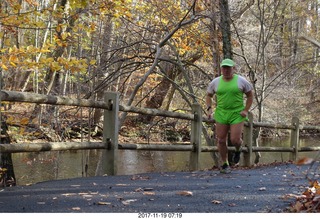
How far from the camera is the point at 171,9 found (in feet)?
36.9

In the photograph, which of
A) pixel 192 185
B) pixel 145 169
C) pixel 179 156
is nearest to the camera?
pixel 192 185

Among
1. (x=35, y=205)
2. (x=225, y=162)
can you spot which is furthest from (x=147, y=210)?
(x=225, y=162)

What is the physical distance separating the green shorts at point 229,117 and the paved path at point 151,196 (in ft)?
3.00

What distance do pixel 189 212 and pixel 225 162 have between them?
315 cm

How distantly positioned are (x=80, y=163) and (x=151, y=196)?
30.1 feet

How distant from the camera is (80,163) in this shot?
13.0 metres

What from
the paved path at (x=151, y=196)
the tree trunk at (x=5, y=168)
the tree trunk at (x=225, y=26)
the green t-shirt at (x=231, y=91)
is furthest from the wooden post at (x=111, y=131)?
the tree trunk at (x=225, y=26)

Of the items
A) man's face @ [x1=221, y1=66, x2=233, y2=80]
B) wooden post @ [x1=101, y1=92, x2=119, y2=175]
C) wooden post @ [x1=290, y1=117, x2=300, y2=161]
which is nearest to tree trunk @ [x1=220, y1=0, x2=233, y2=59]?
wooden post @ [x1=290, y1=117, x2=300, y2=161]

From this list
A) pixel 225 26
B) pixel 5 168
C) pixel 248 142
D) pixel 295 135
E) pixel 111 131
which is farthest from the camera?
pixel 295 135

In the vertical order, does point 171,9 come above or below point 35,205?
above

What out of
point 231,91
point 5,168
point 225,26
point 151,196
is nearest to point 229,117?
point 231,91

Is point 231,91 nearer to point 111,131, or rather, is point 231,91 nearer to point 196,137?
point 111,131

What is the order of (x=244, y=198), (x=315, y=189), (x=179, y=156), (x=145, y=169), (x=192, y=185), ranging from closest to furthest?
(x=315, y=189) < (x=244, y=198) < (x=192, y=185) < (x=145, y=169) < (x=179, y=156)
